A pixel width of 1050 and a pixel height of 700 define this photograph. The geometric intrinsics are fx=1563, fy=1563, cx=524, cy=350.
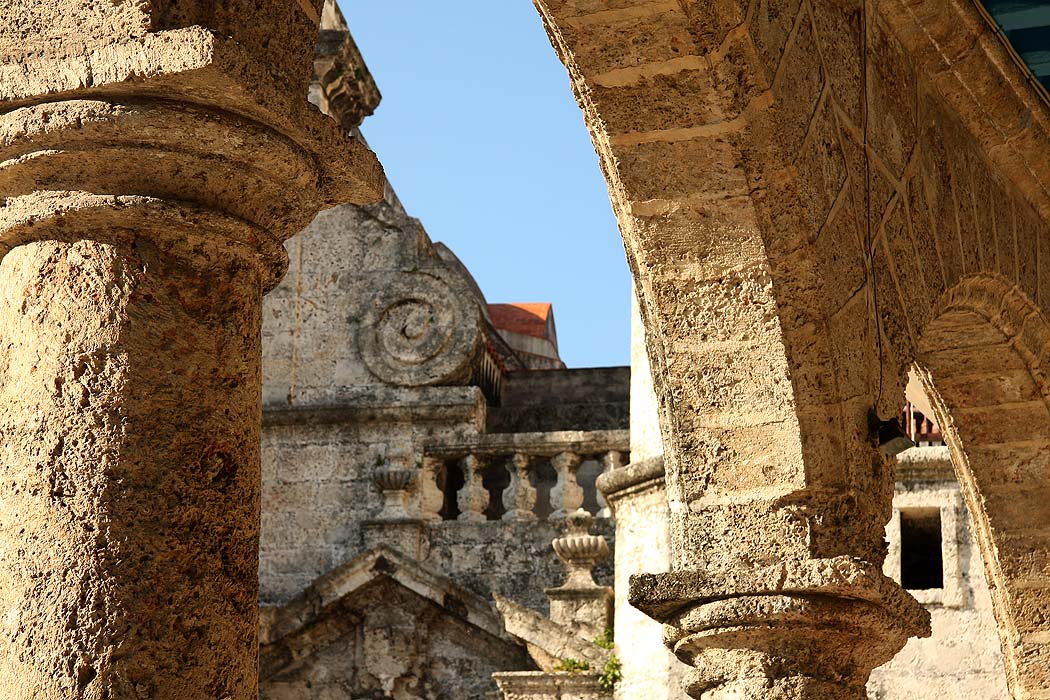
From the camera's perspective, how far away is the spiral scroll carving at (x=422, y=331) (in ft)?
33.6

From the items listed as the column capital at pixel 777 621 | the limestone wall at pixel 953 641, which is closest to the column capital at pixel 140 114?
the column capital at pixel 777 621

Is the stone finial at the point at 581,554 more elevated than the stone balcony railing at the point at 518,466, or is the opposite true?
the stone balcony railing at the point at 518,466

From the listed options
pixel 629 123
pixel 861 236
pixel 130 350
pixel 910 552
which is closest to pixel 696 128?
pixel 629 123

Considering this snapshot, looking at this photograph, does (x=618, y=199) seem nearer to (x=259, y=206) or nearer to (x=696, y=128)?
(x=696, y=128)

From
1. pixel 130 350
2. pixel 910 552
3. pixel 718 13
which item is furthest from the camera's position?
pixel 910 552

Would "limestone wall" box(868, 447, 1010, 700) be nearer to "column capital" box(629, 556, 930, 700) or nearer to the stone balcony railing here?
the stone balcony railing

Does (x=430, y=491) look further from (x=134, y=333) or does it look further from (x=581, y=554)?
(x=134, y=333)

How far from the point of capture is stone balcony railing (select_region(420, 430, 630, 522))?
962cm

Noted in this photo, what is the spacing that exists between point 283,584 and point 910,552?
159 inches

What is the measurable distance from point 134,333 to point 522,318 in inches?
730

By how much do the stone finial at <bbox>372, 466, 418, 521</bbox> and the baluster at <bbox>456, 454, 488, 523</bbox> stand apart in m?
0.33

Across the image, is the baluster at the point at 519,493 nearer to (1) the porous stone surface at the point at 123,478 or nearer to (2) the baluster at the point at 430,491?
(2) the baluster at the point at 430,491

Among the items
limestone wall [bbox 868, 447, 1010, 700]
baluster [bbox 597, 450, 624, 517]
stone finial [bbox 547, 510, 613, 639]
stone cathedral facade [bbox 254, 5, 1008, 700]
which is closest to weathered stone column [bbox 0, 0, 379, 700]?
stone cathedral facade [bbox 254, 5, 1008, 700]

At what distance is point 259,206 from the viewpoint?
8.82 ft
